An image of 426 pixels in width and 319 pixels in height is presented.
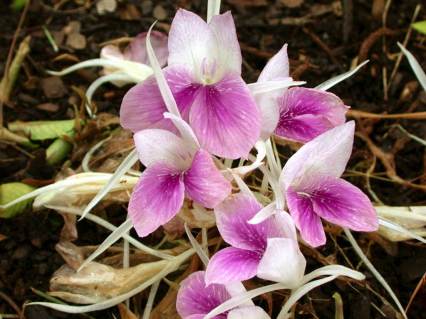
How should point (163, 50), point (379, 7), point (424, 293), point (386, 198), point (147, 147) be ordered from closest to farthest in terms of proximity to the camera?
point (147, 147), point (424, 293), point (386, 198), point (163, 50), point (379, 7)

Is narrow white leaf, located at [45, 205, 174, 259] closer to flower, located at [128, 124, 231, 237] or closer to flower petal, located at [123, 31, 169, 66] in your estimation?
flower, located at [128, 124, 231, 237]

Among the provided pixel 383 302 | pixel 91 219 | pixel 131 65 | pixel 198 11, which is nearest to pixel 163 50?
pixel 131 65

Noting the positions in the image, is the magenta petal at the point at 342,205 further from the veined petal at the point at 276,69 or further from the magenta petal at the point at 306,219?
the veined petal at the point at 276,69

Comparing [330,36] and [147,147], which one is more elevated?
[147,147]

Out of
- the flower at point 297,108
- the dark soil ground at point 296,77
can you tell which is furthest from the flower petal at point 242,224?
the dark soil ground at point 296,77

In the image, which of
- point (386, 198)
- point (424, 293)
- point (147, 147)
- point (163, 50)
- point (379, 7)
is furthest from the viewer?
point (379, 7)

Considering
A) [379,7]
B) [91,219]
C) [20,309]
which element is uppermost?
[379,7]

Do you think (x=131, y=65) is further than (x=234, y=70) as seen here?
Yes

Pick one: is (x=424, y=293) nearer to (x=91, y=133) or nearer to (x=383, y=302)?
(x=383, y=302)
